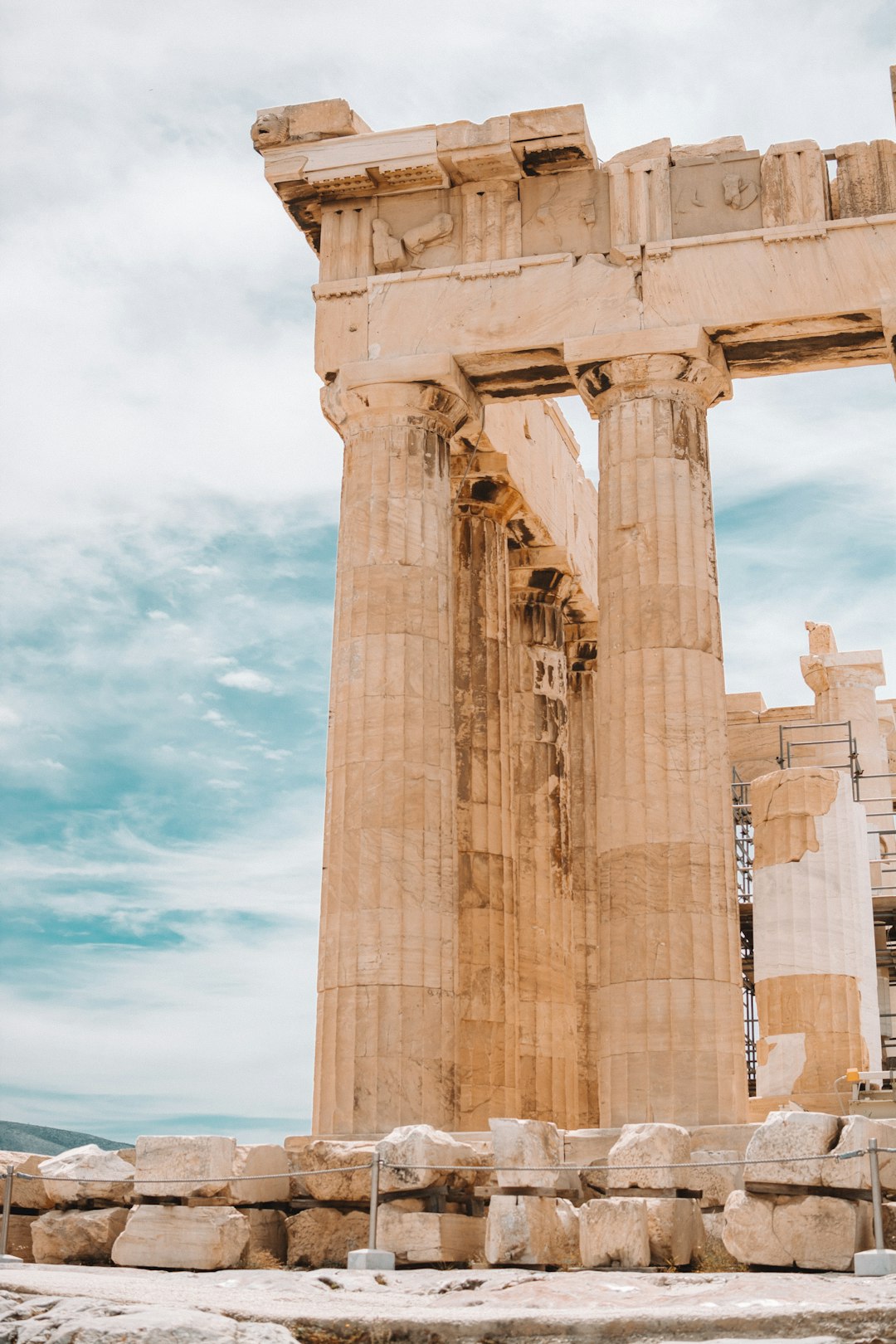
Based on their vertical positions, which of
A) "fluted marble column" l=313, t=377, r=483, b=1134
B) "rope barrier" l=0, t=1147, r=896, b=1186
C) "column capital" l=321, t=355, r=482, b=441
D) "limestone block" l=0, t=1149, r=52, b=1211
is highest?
"column capital" l=321, t=355, r=482, b=441

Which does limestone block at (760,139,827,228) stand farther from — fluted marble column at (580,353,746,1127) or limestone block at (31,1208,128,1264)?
limestone block at (31,1208,128,1264)

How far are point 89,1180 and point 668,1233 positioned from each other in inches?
238

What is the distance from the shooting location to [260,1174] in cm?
1881

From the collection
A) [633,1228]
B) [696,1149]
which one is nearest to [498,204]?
[696,1149]

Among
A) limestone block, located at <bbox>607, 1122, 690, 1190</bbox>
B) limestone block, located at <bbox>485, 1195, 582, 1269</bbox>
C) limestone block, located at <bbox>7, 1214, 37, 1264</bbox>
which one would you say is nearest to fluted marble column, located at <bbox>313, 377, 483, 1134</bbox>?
limestone block, located at <bbox>7, 1214, 37, 1264</bbox>

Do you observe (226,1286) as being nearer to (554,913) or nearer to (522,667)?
(554,913)

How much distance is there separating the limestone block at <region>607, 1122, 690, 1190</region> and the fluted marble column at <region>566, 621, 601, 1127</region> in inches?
555

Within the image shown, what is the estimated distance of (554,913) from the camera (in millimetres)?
30469

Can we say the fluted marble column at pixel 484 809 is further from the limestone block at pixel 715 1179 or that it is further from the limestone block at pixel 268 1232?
the limestone block at pixel 715 1179

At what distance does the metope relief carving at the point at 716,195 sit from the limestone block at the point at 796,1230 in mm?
14582

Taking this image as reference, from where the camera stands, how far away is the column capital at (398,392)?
25500 mm

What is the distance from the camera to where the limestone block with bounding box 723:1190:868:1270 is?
1475cm

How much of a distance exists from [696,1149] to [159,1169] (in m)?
6.37

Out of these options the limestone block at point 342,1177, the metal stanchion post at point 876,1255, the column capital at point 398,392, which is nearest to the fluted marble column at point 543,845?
the column capital at point 398,392
